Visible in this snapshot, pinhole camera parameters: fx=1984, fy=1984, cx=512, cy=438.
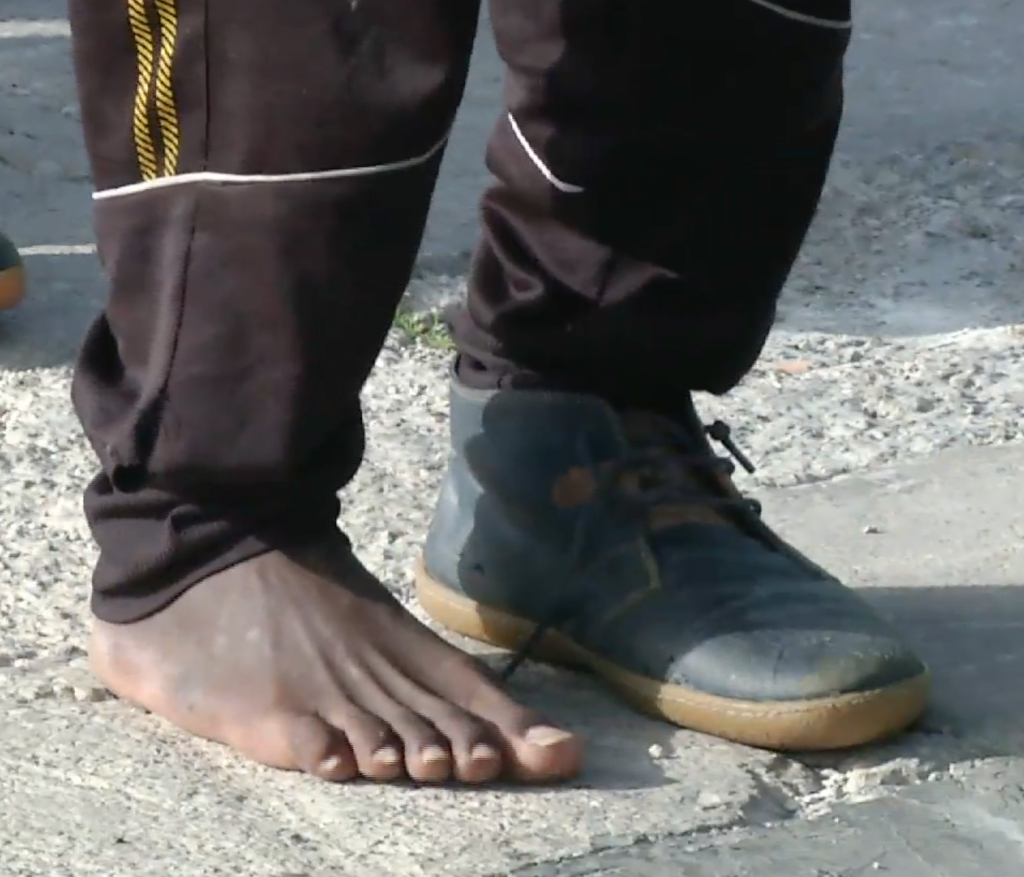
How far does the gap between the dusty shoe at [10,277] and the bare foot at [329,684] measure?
1090 mm

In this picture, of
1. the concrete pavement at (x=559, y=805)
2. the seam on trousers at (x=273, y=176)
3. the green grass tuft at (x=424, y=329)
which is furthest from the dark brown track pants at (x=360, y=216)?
the green grass tuft at (x=424, y=329)

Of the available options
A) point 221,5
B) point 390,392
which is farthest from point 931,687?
point 390,392

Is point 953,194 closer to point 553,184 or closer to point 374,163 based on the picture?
point 553,184

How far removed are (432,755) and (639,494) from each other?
1.07 feet

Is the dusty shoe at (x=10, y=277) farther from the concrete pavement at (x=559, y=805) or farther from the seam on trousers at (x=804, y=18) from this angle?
the seam on trousers at (x=804, y=18)

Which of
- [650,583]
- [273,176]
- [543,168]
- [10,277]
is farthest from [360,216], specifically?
[10,277]

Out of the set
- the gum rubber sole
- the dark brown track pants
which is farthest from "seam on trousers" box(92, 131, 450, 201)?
the gum rubber sole

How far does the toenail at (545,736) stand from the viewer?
1.31 metres

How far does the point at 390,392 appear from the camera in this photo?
235 cm

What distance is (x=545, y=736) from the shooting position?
1.32 m

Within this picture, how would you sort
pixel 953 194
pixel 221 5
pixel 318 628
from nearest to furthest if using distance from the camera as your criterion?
pixel 221 5 → pixel 318 628 → pixel 953 194

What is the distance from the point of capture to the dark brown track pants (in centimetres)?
127

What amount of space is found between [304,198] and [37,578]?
65cm

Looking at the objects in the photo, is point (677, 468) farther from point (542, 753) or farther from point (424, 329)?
point (424, 329)
